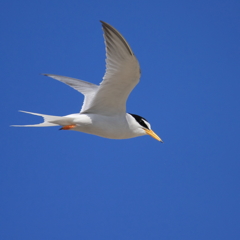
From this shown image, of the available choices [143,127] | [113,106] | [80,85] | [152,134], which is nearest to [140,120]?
[143,127]

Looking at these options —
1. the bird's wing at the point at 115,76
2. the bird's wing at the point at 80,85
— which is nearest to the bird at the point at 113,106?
the bird's wing at the point at 115,76

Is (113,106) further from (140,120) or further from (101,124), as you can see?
(140,120)

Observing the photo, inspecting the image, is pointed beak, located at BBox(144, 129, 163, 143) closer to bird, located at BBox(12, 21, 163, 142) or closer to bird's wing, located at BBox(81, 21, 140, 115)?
bird, located at BBox(12, 21, 163, 142)

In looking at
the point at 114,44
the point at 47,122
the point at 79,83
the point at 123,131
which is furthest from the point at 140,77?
the point at 79,83

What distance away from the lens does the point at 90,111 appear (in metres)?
5.94

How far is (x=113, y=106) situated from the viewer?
19.1 feet

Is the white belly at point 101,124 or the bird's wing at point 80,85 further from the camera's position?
the bird's wing at point 80,85

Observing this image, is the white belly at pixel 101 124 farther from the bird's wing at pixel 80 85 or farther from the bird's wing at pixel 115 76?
the bird's wing at pixel 80 85

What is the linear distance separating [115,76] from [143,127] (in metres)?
1.39

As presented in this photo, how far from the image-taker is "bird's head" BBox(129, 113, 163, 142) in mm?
6230

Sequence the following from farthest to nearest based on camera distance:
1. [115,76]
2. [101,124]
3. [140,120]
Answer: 1. [140,120]
2. [101,124]
3. [115,76]

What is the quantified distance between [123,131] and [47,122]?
127cm

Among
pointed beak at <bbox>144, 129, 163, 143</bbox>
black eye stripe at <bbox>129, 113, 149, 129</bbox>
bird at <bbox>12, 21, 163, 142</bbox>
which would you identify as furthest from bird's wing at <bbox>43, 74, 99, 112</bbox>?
pointed beak at <bbox>144, 129, 163, 143</bbox>

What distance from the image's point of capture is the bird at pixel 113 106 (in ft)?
15.9
